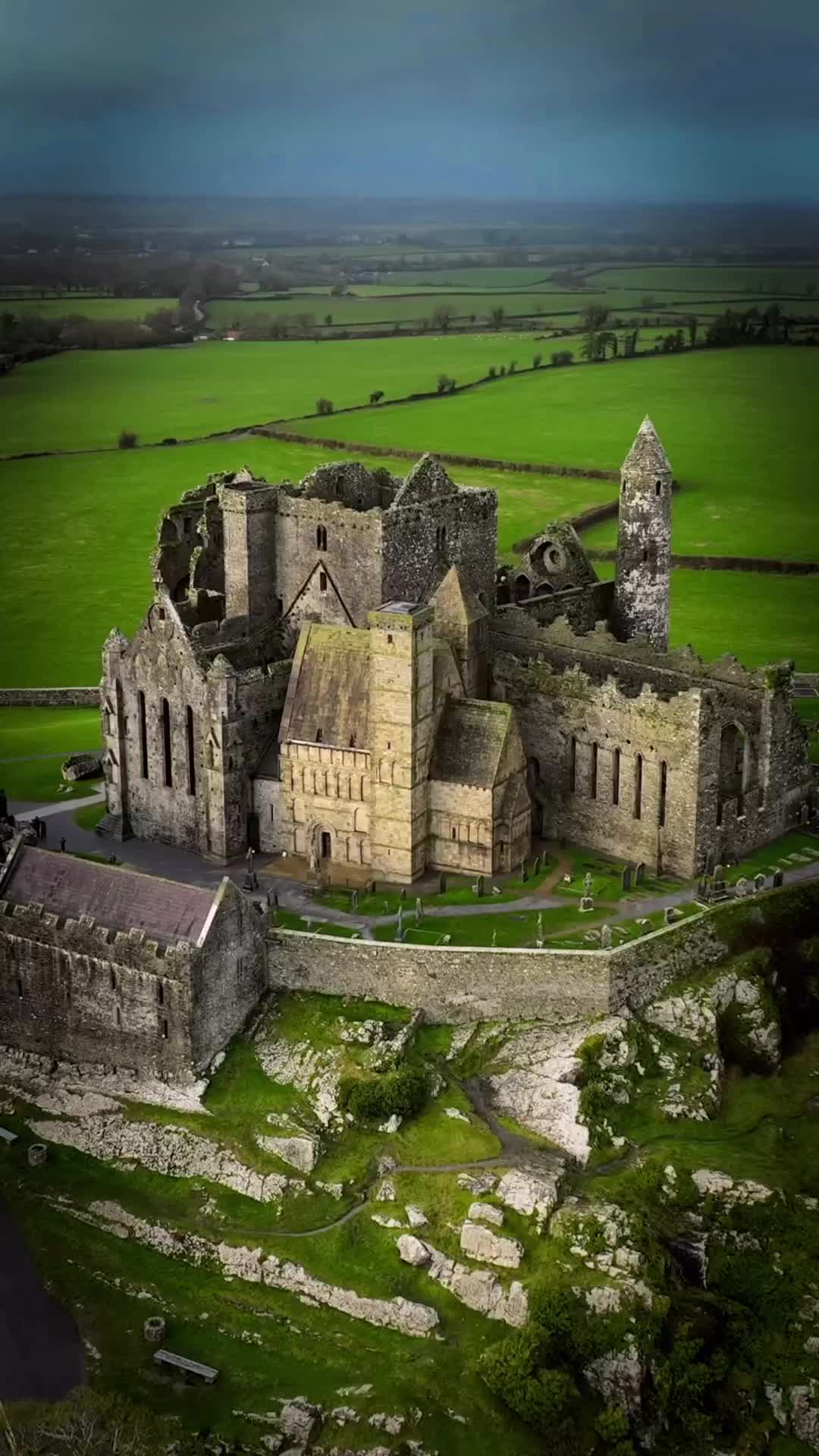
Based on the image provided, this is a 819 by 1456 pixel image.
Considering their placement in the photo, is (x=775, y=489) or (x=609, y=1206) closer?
(x=609, y=1206)

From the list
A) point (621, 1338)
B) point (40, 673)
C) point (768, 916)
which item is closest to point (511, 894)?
point (768, 916)

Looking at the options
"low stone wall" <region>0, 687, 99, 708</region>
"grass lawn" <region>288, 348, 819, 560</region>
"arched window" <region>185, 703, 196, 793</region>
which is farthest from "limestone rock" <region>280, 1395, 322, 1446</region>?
"grass lawn" <region>288, 348, 819, 560</region>

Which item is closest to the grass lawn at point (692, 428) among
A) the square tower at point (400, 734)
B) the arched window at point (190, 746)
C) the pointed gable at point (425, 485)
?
the pointed gable at point (425, 485)

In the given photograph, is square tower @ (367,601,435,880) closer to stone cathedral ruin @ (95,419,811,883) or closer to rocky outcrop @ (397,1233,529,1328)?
stone cathedral ruin @ (95,419,811,883)

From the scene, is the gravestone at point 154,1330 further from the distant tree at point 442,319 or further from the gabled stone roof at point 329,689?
the distant tree at point 442,319

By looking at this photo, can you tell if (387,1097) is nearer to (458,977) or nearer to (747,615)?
(458,977)

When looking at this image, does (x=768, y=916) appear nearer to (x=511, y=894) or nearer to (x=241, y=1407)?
(x=511, y=894)
